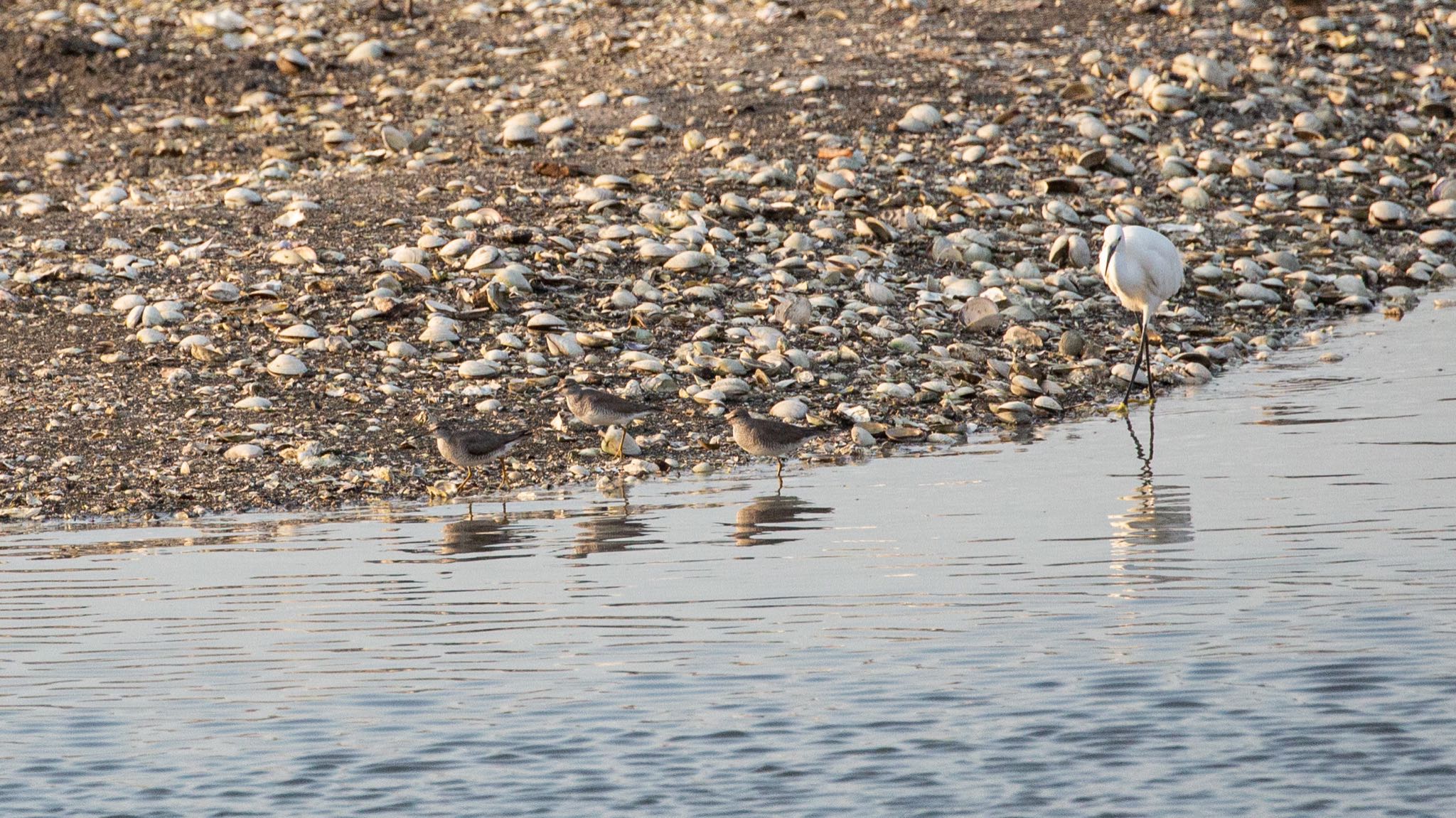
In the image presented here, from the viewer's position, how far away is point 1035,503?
8.59 metres

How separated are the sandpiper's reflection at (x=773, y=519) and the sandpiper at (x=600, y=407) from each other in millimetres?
1119

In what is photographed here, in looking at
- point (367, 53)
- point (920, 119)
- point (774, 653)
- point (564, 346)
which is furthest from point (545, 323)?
point (367, 53)

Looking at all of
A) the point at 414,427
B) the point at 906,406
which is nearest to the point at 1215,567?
the point at 906,406

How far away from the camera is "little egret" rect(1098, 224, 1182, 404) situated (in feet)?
39.5

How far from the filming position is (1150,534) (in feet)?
25.4

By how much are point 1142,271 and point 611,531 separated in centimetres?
522

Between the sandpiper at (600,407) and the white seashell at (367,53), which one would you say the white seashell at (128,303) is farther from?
→ the white seashell at (367,53)

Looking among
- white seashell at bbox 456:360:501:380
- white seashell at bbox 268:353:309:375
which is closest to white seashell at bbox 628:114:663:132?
white seashell at bbox 456:360:501:380

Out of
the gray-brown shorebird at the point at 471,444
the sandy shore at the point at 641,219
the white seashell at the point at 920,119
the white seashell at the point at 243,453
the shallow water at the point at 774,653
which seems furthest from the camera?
the white seashell at the point at 920,119

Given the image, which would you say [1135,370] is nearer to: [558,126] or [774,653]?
[774,653]

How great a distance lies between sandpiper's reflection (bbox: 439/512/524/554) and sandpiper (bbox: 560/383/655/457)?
1024mm

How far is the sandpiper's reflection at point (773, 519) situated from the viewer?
8.05 m

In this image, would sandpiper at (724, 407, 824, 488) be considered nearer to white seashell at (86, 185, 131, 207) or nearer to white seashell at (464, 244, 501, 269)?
white seashell at (464, 244, 501, 269)

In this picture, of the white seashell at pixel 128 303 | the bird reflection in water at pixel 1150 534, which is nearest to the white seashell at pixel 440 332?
the white seashell at pixel 128 303
